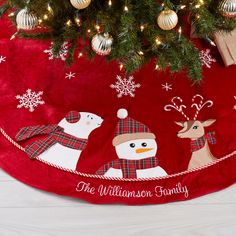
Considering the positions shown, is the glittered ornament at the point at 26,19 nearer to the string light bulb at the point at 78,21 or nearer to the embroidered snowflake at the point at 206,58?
the string light bulb at the point at 78,21

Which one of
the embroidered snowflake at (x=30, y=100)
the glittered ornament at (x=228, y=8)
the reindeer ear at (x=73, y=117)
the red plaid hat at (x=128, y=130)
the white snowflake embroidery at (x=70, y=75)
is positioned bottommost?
the red plaid hat at (x=128, y=130)

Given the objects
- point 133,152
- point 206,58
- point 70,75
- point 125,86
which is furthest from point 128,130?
point 206,58

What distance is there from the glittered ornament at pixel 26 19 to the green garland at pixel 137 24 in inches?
0.6

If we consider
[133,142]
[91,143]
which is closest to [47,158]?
[91,143]

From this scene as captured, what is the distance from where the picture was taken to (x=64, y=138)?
1.11 meters

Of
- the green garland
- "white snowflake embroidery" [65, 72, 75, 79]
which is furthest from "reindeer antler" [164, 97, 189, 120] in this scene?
"white snowflake embroidery" [65, 72, 75, 79]

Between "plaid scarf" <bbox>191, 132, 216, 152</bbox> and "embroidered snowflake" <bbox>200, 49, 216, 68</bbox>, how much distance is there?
0.28 m

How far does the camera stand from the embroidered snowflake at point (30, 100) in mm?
1181

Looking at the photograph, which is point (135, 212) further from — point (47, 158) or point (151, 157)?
point (47, 158)

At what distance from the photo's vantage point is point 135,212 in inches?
39.1

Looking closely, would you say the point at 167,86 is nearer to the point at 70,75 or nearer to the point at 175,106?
the point at 175,106

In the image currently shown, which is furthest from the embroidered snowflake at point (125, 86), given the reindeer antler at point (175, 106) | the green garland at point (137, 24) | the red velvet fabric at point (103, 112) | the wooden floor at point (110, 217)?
the wooden floor at point (110, 217)

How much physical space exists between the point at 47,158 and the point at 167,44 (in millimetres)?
483

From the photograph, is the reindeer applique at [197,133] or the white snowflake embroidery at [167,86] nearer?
the reindeer applique at [197,133]
